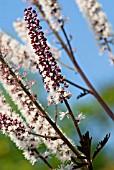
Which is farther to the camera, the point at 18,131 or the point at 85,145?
the point at 18,131

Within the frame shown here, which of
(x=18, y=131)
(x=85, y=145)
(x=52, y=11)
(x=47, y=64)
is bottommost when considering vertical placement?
(x=85, y=145)

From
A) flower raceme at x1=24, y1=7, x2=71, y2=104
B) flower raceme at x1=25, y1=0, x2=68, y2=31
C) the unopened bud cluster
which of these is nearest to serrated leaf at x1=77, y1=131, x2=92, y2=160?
flower raceme at x1=24, y1=7, x2=71, y2=104

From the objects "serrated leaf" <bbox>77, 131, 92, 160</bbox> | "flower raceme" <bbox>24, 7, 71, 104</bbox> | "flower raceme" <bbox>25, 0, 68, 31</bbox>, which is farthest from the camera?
"flower raceme" <bbox>25, 0, 68, 31</bbox>

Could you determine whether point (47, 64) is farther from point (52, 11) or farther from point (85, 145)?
point (52, 11)

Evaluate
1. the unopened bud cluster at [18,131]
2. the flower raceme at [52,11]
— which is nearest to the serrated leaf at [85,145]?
the unopened bud cluster at [18,131]

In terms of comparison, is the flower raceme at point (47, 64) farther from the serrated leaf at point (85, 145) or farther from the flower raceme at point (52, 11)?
the flower raceme at point (52, 11)

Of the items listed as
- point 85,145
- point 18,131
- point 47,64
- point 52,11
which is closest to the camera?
point 85,145

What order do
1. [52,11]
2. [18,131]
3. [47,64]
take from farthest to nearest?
[52,11] → [18,131] → [47,64]

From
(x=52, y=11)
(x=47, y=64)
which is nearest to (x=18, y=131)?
(x=47, y=64)

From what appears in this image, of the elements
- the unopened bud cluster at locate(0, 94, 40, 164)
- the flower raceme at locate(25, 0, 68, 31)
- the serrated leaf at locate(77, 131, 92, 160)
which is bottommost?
the serrated leaf at locate(77, 131, 92, 160)

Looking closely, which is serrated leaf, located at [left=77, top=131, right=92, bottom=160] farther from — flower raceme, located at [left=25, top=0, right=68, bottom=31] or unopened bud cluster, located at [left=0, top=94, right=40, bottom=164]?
flower raceme, located at [left=25, top=0, right=68, bottom=31]

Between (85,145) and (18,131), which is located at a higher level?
(18,131)
